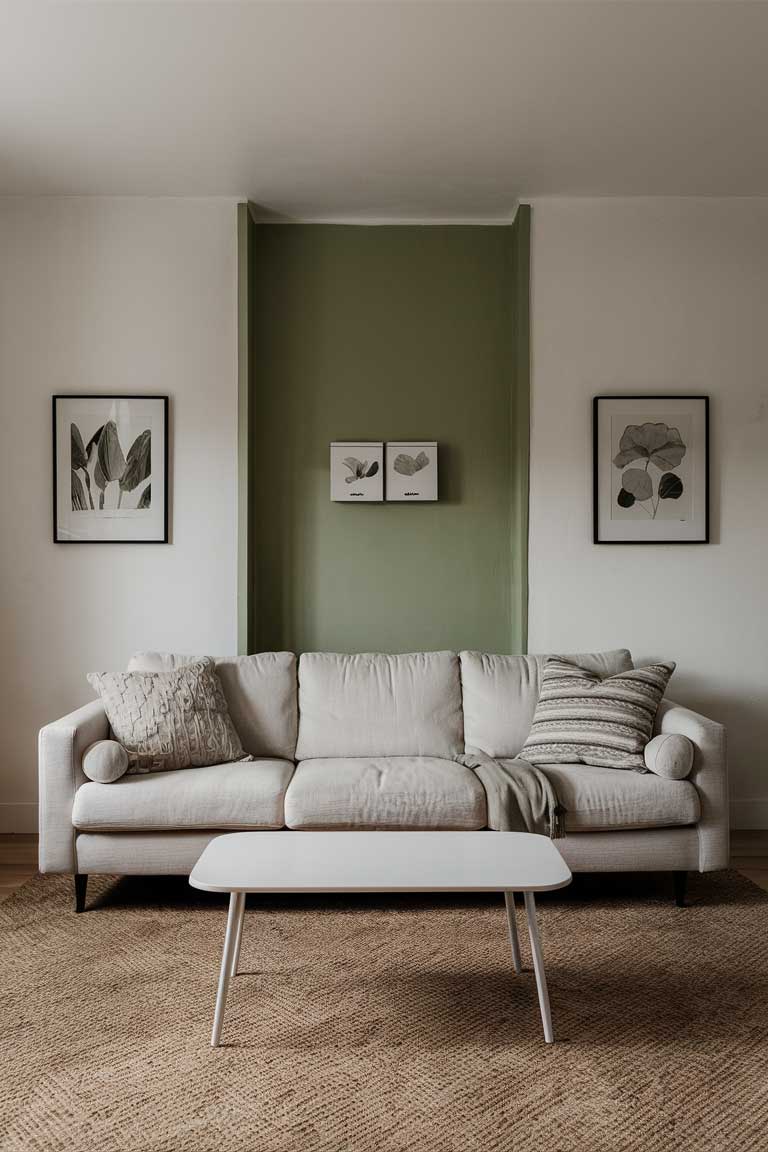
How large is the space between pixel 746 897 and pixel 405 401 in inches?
102

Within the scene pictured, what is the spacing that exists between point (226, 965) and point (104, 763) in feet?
3.72

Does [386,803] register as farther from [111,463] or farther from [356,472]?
[111,463]

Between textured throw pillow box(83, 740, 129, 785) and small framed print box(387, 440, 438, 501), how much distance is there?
5.82 ft

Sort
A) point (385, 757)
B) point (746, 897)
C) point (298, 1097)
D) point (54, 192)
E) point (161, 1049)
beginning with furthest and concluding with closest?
point (54, 192) < point (385, 757) < point (746, 897) < point (161, 1049) < point (298, 1097)

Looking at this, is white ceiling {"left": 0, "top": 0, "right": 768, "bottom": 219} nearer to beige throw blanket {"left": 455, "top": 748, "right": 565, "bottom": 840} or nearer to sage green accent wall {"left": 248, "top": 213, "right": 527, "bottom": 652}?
sage green accent wall {"left": 248, "top": 213, "right": 527, "bottom": 652}

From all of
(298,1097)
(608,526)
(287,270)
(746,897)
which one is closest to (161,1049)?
(298,1097)

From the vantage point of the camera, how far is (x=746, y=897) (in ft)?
10.8

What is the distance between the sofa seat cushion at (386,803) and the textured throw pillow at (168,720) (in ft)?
1.32

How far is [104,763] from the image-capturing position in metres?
3.16

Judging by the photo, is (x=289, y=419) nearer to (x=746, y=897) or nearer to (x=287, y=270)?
(x=287, y=270)

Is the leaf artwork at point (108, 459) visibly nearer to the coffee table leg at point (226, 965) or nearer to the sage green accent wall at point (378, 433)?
the sage green accent wall at point (378, 433)

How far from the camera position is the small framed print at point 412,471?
4.30 meters

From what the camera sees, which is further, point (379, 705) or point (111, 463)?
point (111, 463)

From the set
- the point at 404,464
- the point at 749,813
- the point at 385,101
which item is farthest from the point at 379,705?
the point at 385,101
